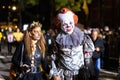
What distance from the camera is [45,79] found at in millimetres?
6484

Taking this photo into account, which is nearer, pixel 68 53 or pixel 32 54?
pixel 32 54

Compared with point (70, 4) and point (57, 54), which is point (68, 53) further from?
point (70, 4)

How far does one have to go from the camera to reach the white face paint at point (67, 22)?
6.82 m

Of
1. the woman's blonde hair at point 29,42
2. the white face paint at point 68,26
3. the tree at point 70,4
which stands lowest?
the woman's blonde hair at point 29,42

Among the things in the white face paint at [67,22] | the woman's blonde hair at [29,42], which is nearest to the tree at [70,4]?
the white face paint at [67,22]

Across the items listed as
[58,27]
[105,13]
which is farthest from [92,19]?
[58,27]

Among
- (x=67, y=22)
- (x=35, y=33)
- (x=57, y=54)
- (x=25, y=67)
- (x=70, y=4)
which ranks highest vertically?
(x=70, y=4)

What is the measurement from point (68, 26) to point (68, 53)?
1.34 feet

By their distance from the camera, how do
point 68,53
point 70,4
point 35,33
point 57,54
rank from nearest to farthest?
point 35,33 < point 68,53 < point 57,54 < point 70,4

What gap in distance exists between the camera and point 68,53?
6.68 m

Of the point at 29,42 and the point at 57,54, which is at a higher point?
the point at 29,42

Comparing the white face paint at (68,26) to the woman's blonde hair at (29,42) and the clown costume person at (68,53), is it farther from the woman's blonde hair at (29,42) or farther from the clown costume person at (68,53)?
the woman's blonde hair at (29,42)

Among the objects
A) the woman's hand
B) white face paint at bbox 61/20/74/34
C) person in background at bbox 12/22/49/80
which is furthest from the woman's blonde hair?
white face paint at bbox 61/20/74/34

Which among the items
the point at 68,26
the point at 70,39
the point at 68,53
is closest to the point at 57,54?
the point at 68,53
